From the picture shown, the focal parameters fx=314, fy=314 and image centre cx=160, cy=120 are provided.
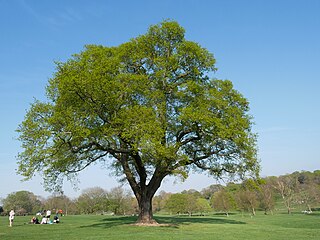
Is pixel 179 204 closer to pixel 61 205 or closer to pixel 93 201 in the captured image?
pixel 93 201

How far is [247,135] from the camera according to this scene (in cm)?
2819

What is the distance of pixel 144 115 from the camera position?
999 inches

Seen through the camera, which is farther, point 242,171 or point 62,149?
point 242,171

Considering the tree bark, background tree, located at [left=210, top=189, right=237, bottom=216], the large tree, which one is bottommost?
background tree, located at [left=210, top=189, right=237, bottom=216]

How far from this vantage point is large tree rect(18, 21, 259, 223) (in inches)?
957

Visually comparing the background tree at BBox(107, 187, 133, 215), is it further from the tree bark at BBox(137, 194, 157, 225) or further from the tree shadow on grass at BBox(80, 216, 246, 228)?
the tree bark at BBox(137, 194, 157, 225)

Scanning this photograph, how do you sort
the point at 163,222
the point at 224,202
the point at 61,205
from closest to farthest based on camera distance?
the point at 163,222 < the point at 224,202 < the point at 61,205

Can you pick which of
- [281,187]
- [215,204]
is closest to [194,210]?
[215,204]

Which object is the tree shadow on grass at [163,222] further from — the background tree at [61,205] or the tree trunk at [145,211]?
the background tree at [61,205]

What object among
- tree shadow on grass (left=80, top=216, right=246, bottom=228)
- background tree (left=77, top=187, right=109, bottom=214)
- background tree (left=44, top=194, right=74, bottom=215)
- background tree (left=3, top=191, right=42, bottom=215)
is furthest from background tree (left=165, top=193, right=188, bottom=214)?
tree shadow on grass (left=80, top=216, right=246, bottom=228)

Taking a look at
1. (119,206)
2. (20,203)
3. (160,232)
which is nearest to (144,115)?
(160,232)

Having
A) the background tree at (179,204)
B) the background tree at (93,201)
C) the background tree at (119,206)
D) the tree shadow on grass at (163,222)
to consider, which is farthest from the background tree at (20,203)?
the tree shadow on grass at (163,222)

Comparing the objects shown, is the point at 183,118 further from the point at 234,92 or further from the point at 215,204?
the point at 215,204

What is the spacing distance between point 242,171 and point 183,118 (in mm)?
8749
